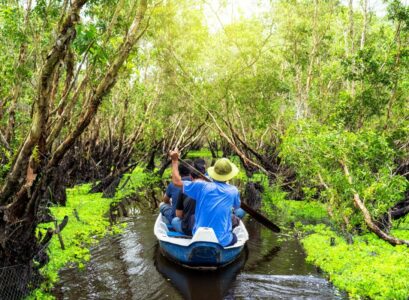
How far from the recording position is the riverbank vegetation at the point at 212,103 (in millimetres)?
5516

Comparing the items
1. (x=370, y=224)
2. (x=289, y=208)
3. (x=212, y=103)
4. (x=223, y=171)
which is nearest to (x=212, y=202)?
(x=223, y=171)

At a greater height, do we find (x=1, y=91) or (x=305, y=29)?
(x=305, y=29)

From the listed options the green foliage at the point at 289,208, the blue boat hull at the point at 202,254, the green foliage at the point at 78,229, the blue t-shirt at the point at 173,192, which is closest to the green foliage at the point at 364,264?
the blue boat hull at the point at 202,254

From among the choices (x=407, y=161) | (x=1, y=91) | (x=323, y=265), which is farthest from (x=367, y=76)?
(x=1, y=91)

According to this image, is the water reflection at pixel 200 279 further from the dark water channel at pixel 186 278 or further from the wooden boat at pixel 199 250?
the wooden boat at pixel 199 250

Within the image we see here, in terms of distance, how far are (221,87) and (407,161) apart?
9.04 metres

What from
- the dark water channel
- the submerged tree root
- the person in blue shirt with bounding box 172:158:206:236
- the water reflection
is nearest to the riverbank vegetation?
the submerged tree root

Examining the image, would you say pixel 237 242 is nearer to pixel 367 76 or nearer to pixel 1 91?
pixel 367 76

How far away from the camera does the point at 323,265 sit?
331 inches

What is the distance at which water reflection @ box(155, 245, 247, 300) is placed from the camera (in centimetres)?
713

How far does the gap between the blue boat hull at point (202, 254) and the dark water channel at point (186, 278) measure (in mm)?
207

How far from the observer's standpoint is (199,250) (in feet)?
24.7

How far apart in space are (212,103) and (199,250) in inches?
462

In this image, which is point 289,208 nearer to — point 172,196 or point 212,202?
point 172,196
